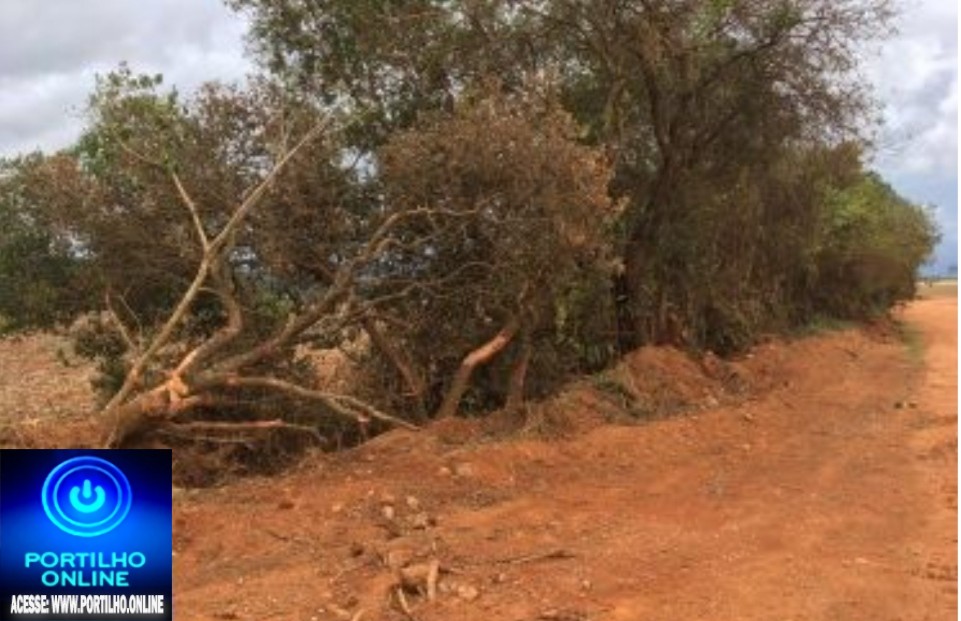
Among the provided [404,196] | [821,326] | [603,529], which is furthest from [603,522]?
[821,326]

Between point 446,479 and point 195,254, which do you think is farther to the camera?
point 195,254

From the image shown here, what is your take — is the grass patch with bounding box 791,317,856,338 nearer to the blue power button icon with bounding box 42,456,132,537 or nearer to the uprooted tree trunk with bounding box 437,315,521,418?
the uprooted tree trunk with bounding box 437,315,521,418

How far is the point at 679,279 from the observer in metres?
17.8

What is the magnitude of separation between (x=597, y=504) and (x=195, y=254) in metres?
4.35

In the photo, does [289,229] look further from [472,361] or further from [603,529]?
[603,529]

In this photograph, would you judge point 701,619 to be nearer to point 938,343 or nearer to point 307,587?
point 307,587

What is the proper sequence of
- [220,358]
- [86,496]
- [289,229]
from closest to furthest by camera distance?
[86,496] < [220,358] < [289,229]

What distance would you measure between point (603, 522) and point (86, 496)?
4428mm

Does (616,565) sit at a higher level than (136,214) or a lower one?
lower

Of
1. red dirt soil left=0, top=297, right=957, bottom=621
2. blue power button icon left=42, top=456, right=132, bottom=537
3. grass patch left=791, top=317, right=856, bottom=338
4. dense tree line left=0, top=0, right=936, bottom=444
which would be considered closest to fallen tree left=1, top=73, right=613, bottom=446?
dense tree line left=0, top=0, right=936, bottom=444

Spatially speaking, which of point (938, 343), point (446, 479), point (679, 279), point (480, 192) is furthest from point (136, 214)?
point (938, 343)

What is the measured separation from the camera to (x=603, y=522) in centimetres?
926

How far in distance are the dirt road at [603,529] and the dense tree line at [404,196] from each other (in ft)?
4.38

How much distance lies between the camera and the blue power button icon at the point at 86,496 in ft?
19.0
